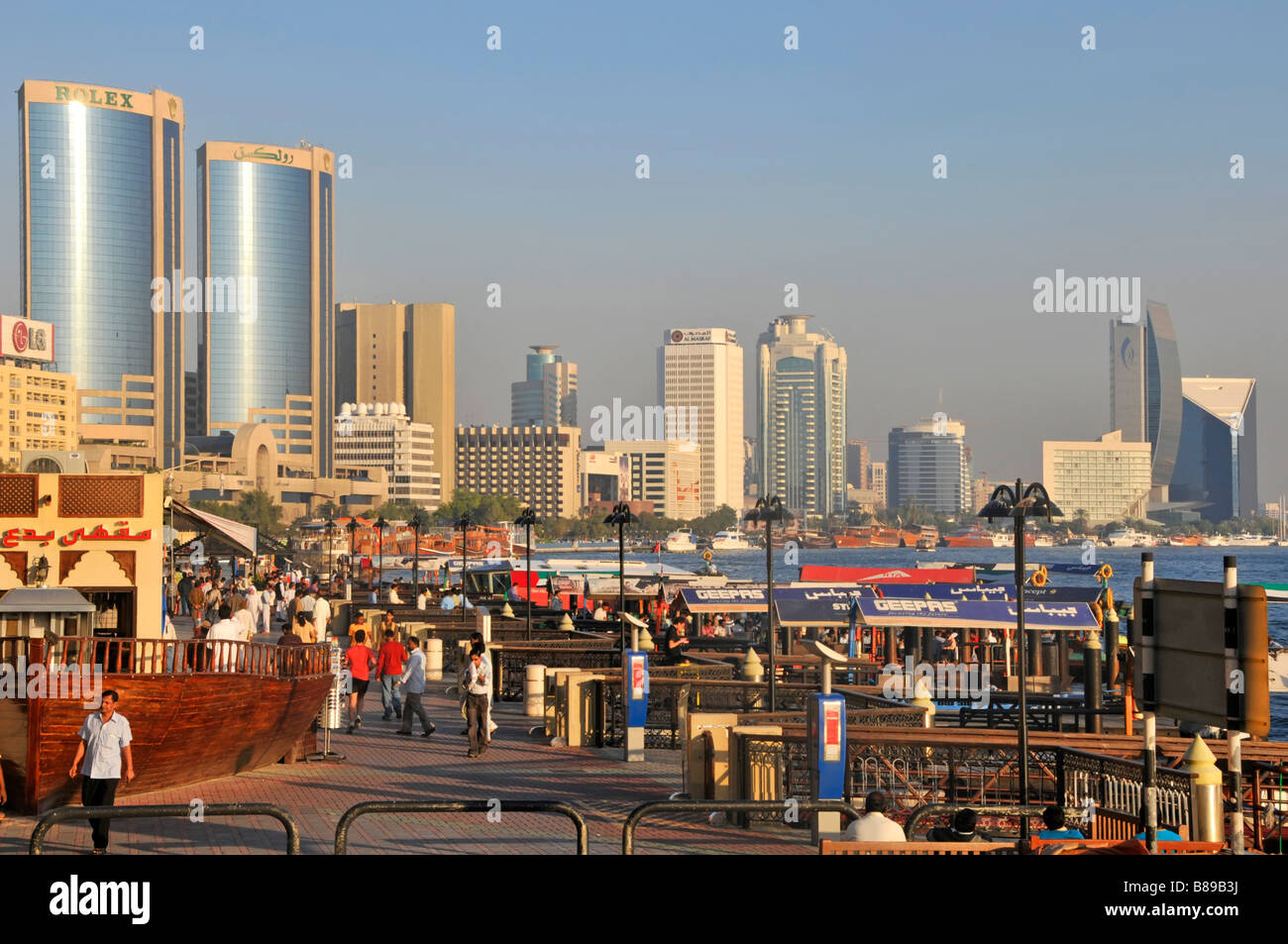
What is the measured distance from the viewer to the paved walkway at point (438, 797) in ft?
45.7

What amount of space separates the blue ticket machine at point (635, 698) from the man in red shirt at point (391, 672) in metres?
5.07

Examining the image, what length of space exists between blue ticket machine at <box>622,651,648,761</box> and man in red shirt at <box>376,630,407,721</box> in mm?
5071

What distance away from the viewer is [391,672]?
2458 cm

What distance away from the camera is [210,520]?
99.6ft

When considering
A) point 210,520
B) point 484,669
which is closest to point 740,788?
point 484,669

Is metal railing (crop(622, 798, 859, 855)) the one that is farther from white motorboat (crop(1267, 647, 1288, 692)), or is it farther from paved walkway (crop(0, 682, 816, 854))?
white motorboat (crop(1267, 647, 1288, 692))

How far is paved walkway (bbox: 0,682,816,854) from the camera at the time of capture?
45.7ft

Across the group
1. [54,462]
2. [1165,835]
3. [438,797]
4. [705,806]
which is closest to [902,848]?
[705,806]

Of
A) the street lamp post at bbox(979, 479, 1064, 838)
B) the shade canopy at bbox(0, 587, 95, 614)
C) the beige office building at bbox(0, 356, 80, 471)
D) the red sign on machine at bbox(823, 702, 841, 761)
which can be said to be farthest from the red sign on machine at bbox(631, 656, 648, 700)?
the beige office building at bbox(0, 356, 80, 471)

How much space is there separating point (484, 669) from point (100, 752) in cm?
789

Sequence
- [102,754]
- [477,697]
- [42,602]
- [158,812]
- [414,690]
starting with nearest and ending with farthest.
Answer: [158,812], [102,754], [42,602], [477,697], [414,690]

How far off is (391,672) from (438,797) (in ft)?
26.0

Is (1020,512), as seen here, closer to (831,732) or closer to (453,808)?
(831,732)

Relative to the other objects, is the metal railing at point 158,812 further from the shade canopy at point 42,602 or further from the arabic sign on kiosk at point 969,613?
the arabic sign on kiosk at point 969,613
